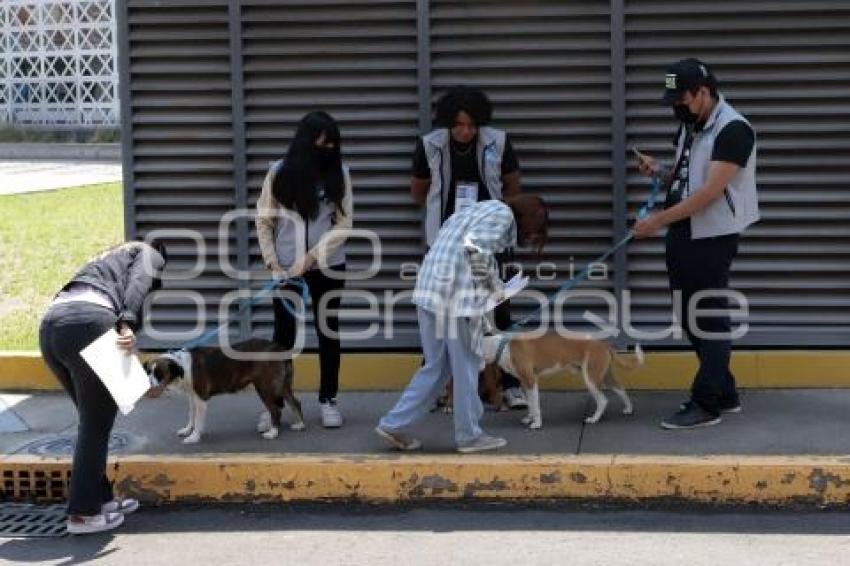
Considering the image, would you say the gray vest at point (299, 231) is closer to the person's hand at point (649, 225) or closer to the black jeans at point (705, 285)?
the person's hand at point (649, 225)

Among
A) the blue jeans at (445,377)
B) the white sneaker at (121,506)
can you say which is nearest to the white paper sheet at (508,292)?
the blue jeans at (445,377)

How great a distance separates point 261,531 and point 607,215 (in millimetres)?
3161

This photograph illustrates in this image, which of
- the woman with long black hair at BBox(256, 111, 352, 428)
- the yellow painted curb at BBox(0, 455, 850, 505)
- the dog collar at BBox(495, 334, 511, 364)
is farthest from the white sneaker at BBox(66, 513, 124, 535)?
the dog collar at BBox(495, 334, 511, 364)

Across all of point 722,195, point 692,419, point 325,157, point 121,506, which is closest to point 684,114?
point 722,195

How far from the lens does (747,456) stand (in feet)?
21.5

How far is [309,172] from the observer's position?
717 cm

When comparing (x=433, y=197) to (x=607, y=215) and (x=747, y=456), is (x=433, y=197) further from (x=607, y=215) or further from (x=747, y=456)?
(x=747, y=456)

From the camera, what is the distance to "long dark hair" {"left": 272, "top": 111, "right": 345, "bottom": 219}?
7113 millimetres

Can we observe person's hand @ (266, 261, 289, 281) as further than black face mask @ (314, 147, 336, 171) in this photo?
Yes

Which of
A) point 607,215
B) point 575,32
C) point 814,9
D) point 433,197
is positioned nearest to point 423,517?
point 433,197

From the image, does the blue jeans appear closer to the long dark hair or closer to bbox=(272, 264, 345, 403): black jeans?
bbox=(272, 264, 345, 403): black jeans

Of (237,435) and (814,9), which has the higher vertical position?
(814,9)

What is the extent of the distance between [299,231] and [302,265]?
20cm

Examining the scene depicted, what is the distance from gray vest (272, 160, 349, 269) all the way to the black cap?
1850 mm
